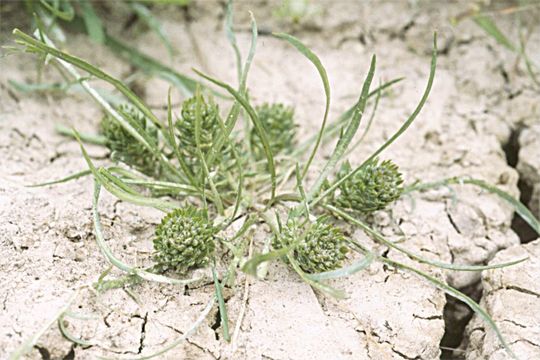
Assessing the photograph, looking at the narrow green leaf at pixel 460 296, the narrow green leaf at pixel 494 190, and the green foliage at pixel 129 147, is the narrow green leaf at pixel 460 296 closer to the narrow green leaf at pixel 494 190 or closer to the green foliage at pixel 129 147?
the narrow green leaf at pixel 494 190

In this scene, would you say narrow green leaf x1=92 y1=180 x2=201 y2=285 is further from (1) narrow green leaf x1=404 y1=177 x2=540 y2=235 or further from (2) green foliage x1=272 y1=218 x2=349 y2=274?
(1) narrow green leaf x1=404 y1=177 x2=540 y2=235

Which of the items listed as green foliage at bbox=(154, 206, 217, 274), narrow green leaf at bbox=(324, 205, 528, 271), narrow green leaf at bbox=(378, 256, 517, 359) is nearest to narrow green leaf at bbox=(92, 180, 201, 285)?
green foliage at bbox=(154, 206, 217, 274)

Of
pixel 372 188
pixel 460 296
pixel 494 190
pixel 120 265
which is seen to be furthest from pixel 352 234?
pixel 120 265

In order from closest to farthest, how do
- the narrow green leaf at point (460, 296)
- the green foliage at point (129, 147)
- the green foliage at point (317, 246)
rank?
1. the narrow green leaf at point (460, 296)
2. the green foliage at point (317, 246)
3. the green foliage at point (129, 147)

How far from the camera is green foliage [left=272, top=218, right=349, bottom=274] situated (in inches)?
67.6

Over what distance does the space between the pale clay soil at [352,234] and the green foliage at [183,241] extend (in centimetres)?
7

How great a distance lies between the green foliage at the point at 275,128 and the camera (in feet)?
7.06

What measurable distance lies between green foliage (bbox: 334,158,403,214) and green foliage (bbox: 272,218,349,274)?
183mm

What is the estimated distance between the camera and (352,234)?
1.96m

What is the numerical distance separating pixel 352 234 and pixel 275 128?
466mm

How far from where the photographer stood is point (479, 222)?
2.14 meters

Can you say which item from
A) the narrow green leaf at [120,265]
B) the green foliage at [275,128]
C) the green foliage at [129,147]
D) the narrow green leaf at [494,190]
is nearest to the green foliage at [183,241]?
the narrow green leaf at [120,265]

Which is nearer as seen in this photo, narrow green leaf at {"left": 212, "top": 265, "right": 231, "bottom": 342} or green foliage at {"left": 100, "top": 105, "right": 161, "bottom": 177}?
narrow green leaf at {"left": 212, "top": 265, "right": 231, "bottom": 342}

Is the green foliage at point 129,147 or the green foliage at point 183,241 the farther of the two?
the green foliage at point 129,147
